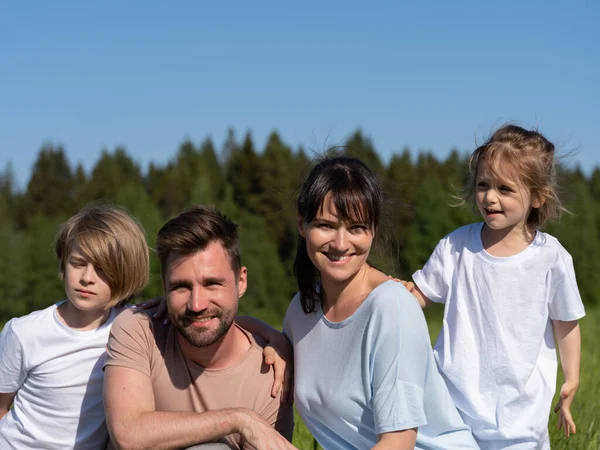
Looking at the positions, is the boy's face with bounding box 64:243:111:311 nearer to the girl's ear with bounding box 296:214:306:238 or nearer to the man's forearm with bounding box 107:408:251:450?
the man's forearm with bounding box 107:408:251:450

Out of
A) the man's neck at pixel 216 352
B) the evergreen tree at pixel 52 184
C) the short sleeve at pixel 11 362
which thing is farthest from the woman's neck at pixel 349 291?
the evergreen tree at pixel 52 184

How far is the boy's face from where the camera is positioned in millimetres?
3301

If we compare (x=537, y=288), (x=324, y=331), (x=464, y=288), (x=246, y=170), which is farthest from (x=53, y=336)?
(x=246, y=170)

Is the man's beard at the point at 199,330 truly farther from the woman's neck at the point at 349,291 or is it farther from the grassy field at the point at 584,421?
the grassy field at the point at 584,421

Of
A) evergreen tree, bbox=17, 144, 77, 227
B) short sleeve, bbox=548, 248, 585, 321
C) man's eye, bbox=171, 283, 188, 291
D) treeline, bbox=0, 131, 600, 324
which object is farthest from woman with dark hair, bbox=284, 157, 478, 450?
evergreen tree, bbox=17, 144, 77, 227

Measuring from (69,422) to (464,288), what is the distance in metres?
1.81

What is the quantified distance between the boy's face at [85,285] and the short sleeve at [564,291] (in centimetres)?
194

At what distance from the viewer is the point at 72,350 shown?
131 inches

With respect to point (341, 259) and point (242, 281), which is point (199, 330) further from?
point (341, 259)

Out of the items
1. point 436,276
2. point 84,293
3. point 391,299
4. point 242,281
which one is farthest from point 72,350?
point 436,276

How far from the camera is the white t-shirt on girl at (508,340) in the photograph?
11.1 ft

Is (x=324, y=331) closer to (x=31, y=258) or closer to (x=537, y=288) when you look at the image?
(x=537, y=288)

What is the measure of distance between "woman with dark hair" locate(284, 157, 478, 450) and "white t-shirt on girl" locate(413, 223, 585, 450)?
1.63 feet

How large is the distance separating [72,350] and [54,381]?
5.9 inches
